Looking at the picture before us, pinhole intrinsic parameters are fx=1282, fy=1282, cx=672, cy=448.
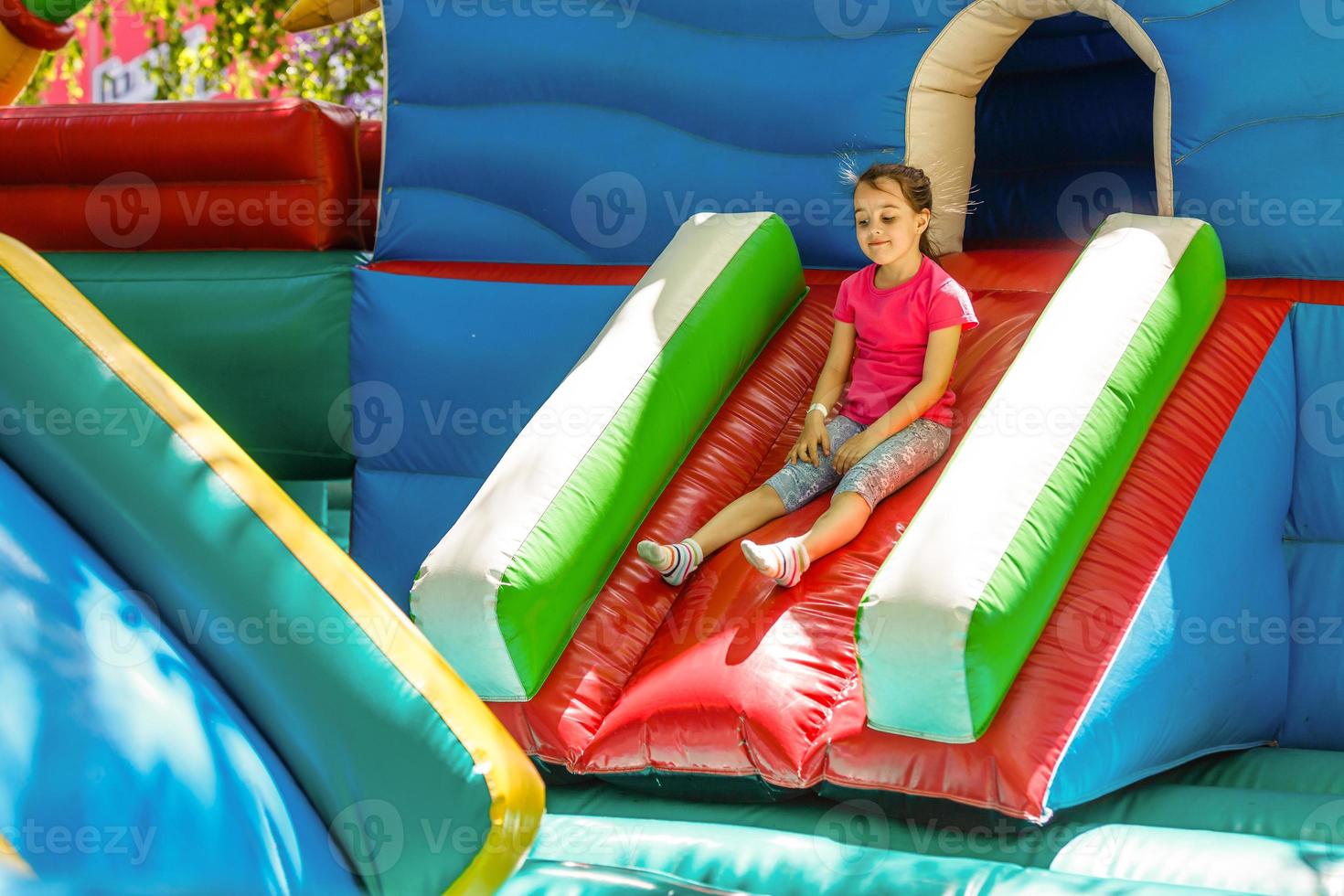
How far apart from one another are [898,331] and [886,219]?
0.65 ft

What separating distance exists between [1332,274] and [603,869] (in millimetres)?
1799

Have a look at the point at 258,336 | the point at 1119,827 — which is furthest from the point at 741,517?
the point at 258,336

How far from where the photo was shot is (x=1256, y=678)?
2.11 meters

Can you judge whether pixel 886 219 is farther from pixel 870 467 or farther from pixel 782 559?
pixel 782 559

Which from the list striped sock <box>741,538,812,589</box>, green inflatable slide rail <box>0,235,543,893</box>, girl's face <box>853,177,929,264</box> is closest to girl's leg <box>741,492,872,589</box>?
striped sock <box>741,538,812,589</box>

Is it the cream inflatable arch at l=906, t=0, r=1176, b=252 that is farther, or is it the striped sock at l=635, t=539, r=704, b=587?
the cream inflatable arch at l=906, t=0, r=1176, b=252

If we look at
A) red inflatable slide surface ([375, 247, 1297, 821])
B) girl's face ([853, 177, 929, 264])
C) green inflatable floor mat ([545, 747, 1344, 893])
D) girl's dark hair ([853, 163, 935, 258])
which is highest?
girl's dark hair ([853, 163, 935, 258])

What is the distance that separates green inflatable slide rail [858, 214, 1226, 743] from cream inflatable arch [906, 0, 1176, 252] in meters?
0.32

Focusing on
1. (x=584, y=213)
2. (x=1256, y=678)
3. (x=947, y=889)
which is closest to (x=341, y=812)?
(x=947, y=889)

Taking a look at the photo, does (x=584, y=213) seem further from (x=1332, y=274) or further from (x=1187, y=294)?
(x=1332, y=274)

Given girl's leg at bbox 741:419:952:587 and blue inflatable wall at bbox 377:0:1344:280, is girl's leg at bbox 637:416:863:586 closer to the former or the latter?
girl's leg at bbox 741:419:952:587

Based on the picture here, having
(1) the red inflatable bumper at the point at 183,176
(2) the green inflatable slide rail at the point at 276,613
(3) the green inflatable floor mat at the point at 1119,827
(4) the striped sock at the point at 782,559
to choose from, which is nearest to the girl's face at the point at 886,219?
(4) the striped sock at the point at 782,559

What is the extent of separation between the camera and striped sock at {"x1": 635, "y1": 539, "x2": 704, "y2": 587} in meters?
2.10

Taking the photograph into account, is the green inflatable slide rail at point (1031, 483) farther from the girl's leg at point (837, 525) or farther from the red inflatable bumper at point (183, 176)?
the red inflatable bumper at point (183, 176)
